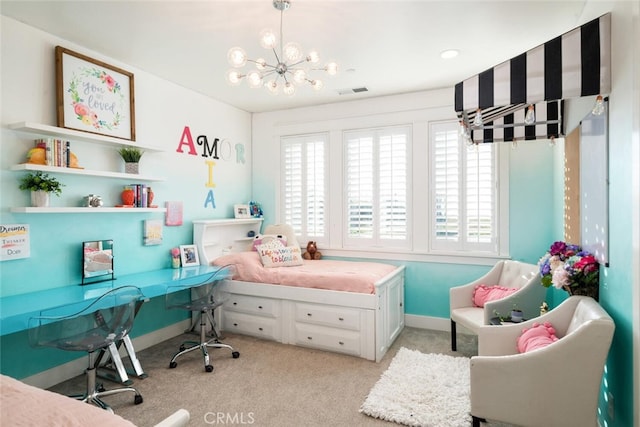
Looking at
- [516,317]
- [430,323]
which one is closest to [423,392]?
[516,317]

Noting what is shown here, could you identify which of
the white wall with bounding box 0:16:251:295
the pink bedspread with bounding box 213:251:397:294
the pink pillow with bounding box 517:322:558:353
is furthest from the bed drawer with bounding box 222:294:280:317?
the pink pillow with bounding box 517:322:558:353

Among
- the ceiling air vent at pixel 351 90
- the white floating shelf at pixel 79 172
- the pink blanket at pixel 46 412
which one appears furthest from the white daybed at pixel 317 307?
the pink blanket at pixel 46 412

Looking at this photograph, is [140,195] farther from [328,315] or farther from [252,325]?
[328,315]

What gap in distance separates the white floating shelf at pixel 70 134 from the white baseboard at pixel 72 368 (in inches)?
72.5

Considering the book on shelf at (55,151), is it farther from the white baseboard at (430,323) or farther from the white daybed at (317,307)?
the white baseboard at (430,323)

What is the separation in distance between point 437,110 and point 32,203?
3859 mm

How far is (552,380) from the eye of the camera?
1.85 m

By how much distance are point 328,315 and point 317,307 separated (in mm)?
136

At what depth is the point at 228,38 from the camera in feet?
9.40

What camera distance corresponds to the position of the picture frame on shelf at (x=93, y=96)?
113 inches

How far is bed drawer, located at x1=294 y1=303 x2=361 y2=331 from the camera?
10.8 feet

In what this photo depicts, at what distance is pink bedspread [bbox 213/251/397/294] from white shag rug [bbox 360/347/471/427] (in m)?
0.71

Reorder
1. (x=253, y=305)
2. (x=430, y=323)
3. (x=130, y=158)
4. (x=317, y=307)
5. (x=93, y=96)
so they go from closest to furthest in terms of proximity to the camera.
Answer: (x=93, y=96)
(x=130, y=158)
(x=317, y=307)
(x=253, y=305)
(x=430, y=323)

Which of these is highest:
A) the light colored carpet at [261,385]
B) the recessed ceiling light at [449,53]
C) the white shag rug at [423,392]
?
the recessed ceiling light at [449,53]
